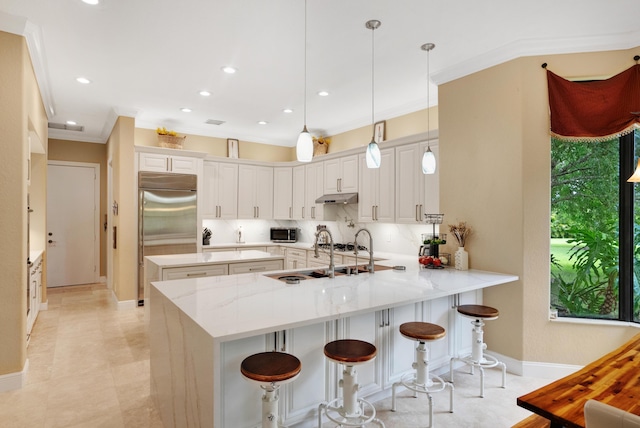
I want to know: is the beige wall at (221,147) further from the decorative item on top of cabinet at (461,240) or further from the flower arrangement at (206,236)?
the decorative item on top of cabinet at (461,240)

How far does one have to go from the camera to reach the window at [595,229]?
9.76 ft

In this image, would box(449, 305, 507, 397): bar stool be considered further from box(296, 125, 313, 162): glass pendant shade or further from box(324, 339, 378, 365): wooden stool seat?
box(296, 125, 313, 162): glass pendant shade

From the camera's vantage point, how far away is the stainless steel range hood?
17.3 feet

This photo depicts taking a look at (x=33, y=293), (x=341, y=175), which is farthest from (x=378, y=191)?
(x=33, y=293)

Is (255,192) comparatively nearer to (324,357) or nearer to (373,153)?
(373,153)

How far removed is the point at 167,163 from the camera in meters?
5.58

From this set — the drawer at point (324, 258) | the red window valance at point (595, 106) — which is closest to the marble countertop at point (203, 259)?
the drawer at point (324, 258)

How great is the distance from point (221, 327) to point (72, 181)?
6759 mm

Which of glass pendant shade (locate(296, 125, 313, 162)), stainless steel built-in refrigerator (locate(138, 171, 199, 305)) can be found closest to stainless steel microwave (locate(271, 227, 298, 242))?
stainless steel built-in refrigerator (locate(138, 171, 199, 305))

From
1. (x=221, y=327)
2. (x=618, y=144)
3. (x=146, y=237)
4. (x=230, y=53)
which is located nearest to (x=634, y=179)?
(x=618, y=144)

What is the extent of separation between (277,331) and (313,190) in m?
4.32

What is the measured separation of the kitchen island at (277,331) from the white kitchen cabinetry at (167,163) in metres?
3.35

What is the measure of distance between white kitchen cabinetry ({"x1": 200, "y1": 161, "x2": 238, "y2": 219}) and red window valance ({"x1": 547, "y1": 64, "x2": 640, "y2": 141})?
492cm

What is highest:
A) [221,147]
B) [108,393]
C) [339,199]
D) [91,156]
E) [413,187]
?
[221,147]
